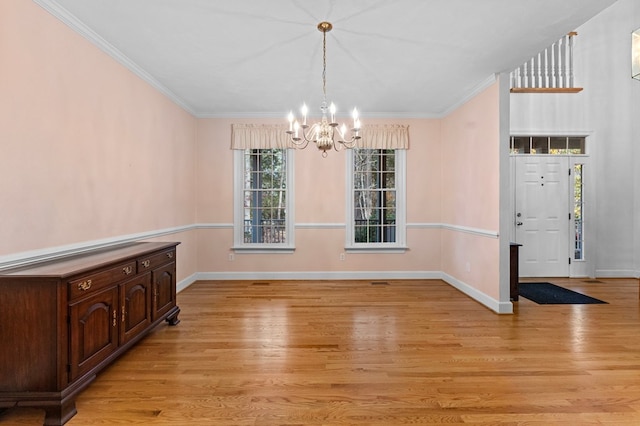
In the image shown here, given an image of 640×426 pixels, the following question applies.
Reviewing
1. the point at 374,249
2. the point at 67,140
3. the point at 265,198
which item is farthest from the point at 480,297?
the point at 67,140

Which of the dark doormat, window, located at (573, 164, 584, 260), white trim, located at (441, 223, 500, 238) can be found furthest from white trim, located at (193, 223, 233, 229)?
window, located at (573, 164, 584, 260)

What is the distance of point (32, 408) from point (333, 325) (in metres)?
2.44

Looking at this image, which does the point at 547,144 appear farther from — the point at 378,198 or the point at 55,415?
the point at 55,415

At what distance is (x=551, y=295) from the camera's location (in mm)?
4656

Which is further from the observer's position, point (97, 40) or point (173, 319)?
point (173, 319)

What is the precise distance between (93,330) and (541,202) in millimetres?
6518

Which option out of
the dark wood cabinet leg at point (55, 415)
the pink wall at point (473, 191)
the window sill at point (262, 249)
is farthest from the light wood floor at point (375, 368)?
the window sill at point (262, 249)

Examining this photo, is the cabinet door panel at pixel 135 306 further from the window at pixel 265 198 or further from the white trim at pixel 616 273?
the white trim at pixel 616 273

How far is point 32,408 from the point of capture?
201 cm

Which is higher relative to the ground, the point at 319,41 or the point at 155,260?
the point at 319,41

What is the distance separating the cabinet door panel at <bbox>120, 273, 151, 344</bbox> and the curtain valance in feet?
10.3

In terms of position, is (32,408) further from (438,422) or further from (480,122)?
(480,122)

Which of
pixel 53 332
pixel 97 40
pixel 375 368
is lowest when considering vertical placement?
pixel 375 368

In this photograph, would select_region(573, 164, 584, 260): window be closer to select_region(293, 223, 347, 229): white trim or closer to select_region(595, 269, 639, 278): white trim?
select_region(595, 269, 639, 278): white trim
